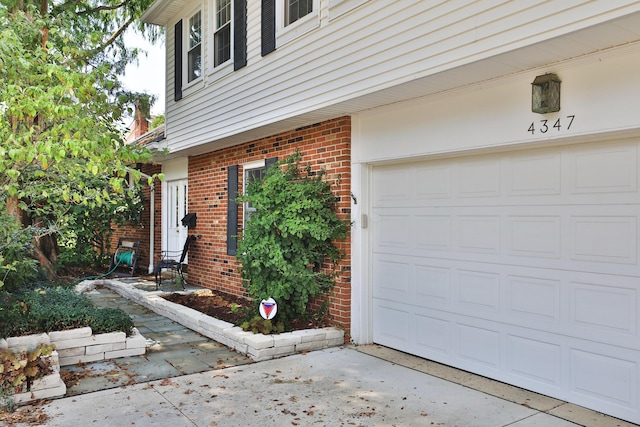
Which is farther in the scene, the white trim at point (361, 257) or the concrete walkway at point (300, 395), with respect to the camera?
the white trim at point (361, 257)

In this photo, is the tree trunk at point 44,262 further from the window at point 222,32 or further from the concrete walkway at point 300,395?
the concrete walkway at point 300,395

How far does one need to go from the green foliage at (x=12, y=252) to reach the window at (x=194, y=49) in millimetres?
3918

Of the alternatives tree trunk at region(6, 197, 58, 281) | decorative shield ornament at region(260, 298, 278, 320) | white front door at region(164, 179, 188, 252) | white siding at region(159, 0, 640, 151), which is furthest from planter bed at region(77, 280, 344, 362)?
tree trunk at region(6, 197, 58, 281)

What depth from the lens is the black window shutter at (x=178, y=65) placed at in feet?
30.3

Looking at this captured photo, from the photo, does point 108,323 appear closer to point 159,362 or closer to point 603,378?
point 159,362

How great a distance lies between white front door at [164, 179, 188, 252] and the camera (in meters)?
10.7

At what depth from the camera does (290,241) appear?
5828 mm

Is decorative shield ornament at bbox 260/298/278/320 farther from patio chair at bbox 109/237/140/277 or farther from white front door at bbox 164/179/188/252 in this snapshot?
patio chair at bbox 109/237/140/277

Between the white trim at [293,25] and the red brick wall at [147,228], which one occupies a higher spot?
the white trim at [293,25]

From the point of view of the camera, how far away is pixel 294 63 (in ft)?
20.0

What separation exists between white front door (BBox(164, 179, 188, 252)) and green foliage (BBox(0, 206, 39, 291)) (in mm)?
3307

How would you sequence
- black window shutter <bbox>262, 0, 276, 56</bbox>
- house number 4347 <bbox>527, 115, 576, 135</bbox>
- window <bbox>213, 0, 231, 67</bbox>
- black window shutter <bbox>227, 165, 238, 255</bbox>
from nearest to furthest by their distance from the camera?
house number 4347 <bbox>527, 115, 576, 135</bbox>, black window shutter <bbox>262, 0, 276, 56</bbox>, window <bbox>213, 0, 231, 67</bbox>, black window shutter <bbox>227, 165, 238, 255</bbox>

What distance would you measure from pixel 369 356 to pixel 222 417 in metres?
2.02

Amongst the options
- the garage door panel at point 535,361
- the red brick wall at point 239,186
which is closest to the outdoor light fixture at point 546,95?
the garage door panel at point 535,361
